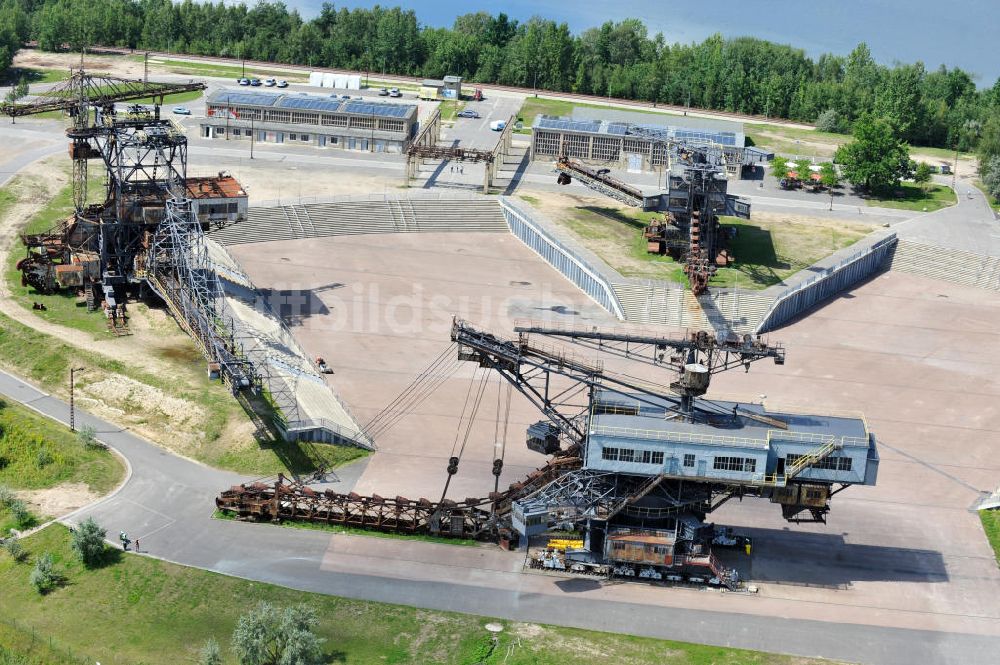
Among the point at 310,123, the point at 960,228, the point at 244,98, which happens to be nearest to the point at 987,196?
the point at 960,228

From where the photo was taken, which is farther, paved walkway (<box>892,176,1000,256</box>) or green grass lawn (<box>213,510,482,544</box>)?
paved walkway (<box>892,176,1000,256</box>)

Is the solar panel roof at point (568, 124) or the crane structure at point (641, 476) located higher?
the solar panel roof at point (568, 124)

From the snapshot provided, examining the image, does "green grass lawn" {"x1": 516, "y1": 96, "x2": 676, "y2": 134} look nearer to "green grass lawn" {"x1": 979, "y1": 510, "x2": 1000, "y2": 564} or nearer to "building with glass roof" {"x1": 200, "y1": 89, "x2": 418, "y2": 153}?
"building with glass roof" {"x1": 200, "y1": 89, "x2": 418, "y2": 153}

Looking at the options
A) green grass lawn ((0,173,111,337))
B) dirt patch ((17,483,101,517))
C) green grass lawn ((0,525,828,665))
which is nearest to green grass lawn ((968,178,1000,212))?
green grass lawn ((0,525,828,665))

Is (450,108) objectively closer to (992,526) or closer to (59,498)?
Answer: (59,498)

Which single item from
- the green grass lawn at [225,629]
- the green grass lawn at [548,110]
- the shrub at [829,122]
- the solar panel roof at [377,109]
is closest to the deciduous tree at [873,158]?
the green grass lawn at [548,110]

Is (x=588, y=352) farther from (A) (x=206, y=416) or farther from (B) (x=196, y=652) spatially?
(B) (x=196, y=652)

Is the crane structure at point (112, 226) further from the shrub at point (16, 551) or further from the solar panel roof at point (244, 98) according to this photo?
the solar panel roof at point (244, 98)
